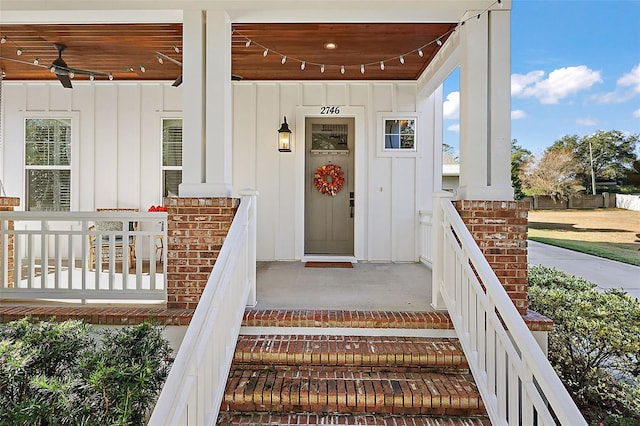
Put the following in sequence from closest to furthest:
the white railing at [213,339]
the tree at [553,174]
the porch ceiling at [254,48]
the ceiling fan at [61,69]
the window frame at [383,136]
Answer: the white railing at [213,339] → the porch ceiling at [254,48] → the ceiling fan at [61,69] → the window frame at [383,136] → the tree at [553,174]

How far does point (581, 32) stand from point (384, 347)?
7.08 meters

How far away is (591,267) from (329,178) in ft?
13.4

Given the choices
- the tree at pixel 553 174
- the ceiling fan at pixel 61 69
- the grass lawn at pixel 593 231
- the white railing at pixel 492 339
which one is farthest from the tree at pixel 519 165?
the ceiling fan at pixel 61 69

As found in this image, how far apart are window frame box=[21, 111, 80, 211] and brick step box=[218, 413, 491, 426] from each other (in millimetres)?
5088

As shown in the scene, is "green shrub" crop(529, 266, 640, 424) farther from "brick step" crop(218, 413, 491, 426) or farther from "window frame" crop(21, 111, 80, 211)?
"window frame" crop(21, 111, 80, 211)

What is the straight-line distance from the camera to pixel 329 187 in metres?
6.23

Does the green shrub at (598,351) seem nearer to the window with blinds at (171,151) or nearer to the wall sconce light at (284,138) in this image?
the wall sconce light at (284,138)

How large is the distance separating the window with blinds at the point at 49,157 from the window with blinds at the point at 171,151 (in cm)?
153

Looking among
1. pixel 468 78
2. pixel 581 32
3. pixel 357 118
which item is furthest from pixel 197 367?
pixel 581 32

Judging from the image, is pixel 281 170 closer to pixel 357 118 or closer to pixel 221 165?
pixel 357 118

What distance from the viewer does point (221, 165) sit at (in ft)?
10.8

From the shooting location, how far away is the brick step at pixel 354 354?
2682 mm

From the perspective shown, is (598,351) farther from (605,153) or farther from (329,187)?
(329,187)

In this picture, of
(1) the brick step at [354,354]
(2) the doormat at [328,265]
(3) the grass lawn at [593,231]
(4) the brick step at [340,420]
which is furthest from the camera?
(2) the doormat at [328,265]
